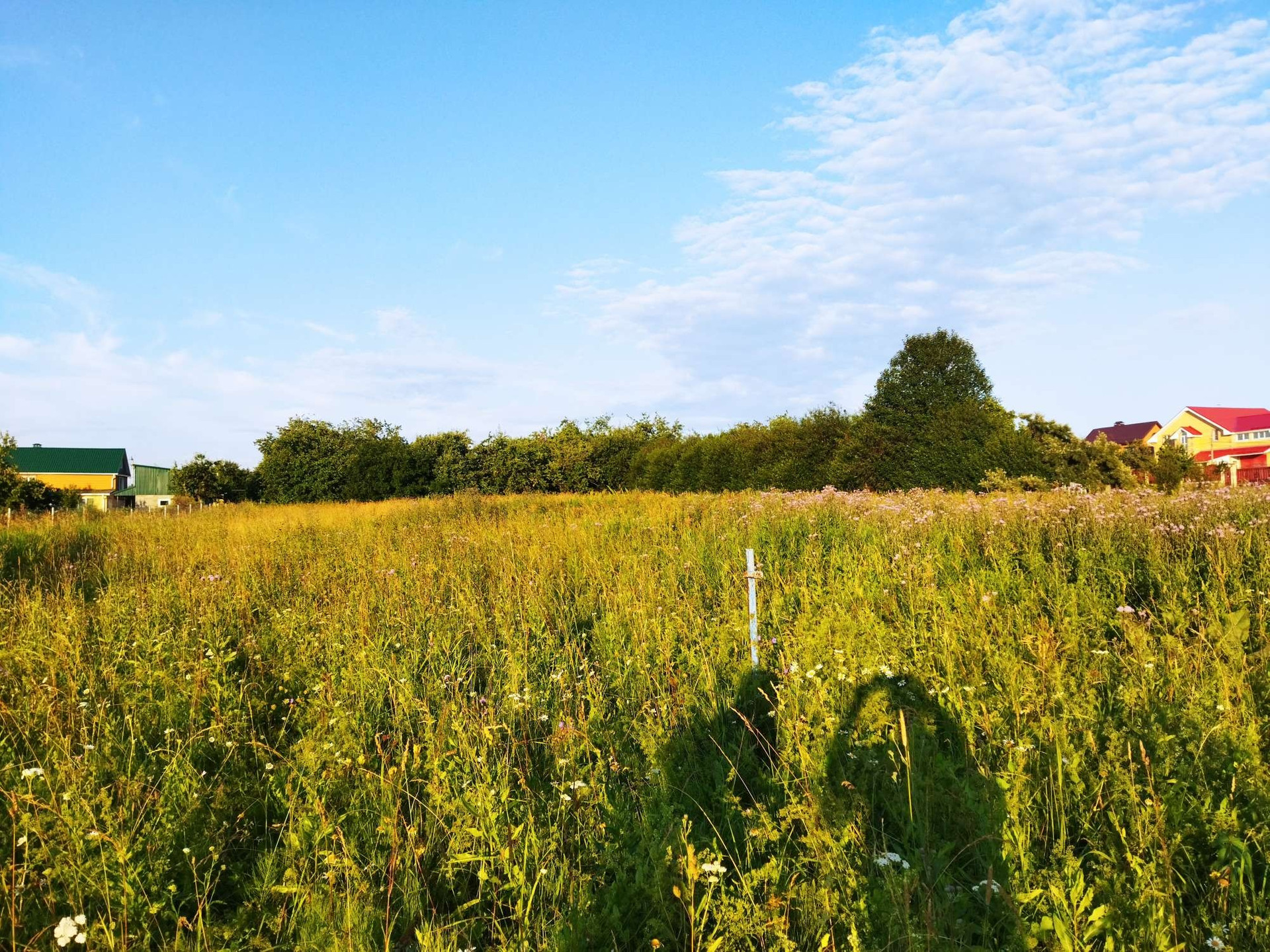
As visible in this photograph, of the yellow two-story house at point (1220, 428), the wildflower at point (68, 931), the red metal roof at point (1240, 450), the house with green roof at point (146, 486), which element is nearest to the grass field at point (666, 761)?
the wildflower at point (68, 931)

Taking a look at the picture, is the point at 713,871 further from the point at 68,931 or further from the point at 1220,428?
the point at 1220,428

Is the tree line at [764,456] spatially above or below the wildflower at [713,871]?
above

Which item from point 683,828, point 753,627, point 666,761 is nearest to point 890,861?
point 683,828

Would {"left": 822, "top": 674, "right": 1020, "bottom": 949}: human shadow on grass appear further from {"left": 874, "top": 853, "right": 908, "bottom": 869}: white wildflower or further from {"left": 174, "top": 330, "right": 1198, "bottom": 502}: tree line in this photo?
{"left": 174, "top": 330, "right": 1198, "bottom": 502}: tree line

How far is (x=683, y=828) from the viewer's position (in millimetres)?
2381

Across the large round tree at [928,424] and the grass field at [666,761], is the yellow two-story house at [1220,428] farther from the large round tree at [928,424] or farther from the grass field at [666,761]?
the grass field at [666,761]

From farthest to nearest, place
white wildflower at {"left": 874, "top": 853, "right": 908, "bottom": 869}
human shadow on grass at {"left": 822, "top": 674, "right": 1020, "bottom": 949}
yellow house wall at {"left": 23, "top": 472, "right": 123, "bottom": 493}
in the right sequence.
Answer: yellow house wall at {"left": 23, "top": 472, "right": 123, "bottom": 493}, white wildflower at {"left": 874, "top": 853, "right": 908, "bottom": 869}, human shadow on grass at {"left": 822, "top": 674, "right": 1020, "bottom": 949}

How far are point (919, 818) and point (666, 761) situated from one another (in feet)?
3.39

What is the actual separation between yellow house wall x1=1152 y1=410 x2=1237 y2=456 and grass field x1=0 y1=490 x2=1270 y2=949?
225 feet

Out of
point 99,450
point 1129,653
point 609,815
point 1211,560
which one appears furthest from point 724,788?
point 99,450

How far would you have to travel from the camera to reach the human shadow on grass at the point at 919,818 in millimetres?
1900

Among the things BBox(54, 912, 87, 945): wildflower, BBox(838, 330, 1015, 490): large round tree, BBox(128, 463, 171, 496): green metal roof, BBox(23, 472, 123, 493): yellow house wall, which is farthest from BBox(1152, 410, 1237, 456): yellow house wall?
BBox(23, 472, 123, 493): yellow house wall

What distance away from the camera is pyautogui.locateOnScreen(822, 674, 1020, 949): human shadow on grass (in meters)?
1.90

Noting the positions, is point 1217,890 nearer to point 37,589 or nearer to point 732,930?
point 732,930
